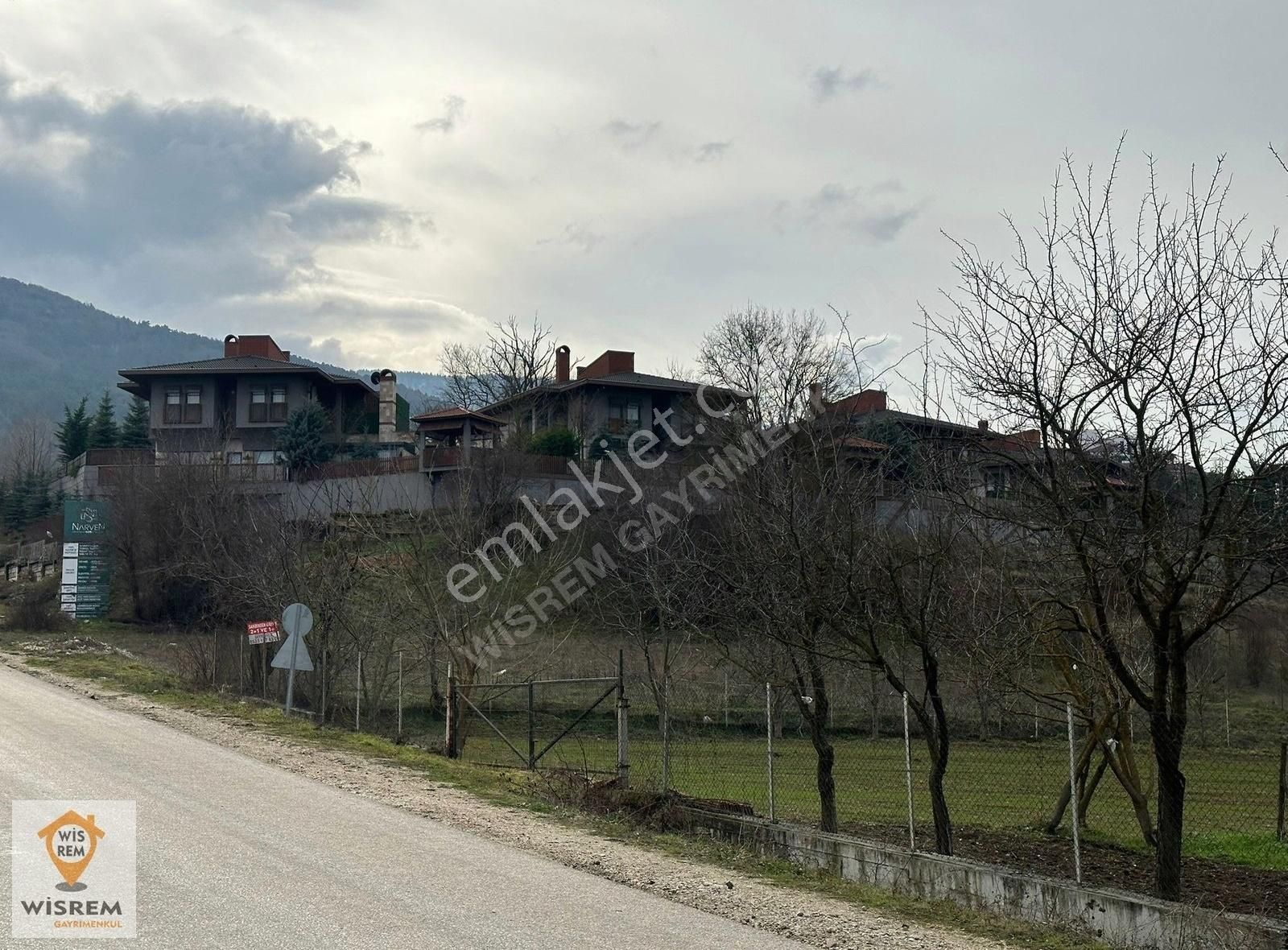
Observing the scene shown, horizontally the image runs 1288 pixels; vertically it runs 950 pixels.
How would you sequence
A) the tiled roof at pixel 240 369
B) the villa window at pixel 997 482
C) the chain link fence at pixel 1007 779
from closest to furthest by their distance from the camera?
the villa window at pixel 997 482, the chain link fence at pixel 1007 779, the tiled roof at pixel 240 369

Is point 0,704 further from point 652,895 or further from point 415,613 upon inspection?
point 652,895

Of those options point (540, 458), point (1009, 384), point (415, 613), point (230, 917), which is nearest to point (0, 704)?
point (415, 613)

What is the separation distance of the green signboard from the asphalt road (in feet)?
104

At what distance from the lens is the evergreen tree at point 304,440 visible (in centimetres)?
5781

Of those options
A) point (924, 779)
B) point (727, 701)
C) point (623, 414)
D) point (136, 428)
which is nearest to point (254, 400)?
point (136, 428)

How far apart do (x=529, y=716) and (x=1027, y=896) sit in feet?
38.4

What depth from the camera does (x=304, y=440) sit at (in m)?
58.1

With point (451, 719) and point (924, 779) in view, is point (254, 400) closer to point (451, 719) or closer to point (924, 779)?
point (451, 719)

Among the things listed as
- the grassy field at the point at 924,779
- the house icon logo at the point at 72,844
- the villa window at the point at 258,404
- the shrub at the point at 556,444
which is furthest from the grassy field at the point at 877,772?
the villa window at the point at 258,404

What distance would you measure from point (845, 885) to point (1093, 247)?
5.61 meters

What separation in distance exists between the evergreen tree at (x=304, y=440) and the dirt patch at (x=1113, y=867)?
4640 cm

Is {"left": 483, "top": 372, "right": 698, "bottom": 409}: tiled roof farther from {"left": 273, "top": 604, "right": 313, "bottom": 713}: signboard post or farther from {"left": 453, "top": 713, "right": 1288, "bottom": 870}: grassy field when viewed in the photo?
{"left": 273, "top": 604, "right": 313, "bottom": 713}: signboard post

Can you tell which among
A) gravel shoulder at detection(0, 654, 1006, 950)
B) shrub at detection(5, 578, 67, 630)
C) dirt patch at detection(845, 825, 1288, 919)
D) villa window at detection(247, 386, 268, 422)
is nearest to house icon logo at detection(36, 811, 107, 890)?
gravel shoulder at detection(0, 654, 1006, 950)

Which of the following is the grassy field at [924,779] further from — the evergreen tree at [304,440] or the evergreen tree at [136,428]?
the evergreen tree at [136,428]
